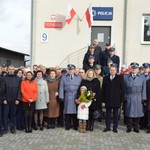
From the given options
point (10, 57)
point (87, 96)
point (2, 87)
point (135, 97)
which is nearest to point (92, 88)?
point (87, 96)

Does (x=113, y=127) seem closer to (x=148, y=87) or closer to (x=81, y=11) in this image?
(x=148, y=87)

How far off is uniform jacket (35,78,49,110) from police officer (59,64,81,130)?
424 mm

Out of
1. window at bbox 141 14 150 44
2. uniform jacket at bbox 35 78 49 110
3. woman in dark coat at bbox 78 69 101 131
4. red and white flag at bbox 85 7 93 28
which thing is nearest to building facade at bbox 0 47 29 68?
red and white flag at bbox 85 7 93 28

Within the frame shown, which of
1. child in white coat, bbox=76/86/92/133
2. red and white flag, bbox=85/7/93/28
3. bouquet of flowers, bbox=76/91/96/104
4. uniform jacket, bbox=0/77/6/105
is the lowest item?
child in white coat, bbox=76/86/92/133

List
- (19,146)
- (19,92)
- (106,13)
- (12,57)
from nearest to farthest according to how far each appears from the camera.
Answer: (19,146) → (19,92) → (106,13) → (12,57)

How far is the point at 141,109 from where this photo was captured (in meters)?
9.41

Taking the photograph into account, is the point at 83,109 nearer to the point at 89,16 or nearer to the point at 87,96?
the point at 87,96

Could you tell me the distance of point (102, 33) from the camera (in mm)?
15062

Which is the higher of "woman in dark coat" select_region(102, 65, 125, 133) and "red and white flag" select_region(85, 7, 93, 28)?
"red and white flag" select_region(85, 7, 93, 28)

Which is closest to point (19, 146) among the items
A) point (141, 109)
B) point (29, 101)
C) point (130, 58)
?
point (29, 101)

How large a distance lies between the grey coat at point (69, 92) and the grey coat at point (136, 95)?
151 cm

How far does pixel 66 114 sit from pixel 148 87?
8.04ft

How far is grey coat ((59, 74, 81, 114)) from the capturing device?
962 centimetres

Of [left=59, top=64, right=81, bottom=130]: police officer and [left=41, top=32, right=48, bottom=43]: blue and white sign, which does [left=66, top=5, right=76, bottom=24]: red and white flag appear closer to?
[left=41, top=32, right=48, bottom=43]: blue and white sign
